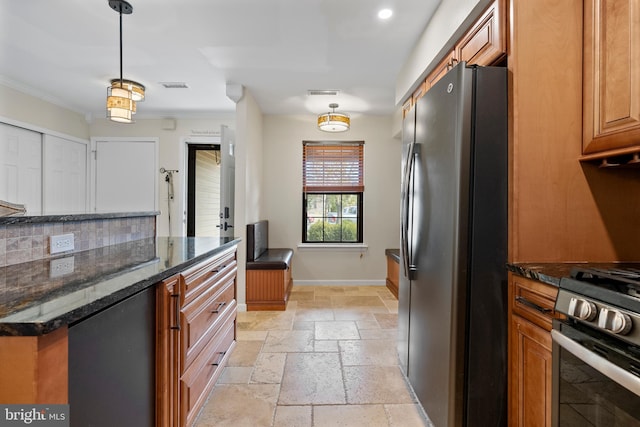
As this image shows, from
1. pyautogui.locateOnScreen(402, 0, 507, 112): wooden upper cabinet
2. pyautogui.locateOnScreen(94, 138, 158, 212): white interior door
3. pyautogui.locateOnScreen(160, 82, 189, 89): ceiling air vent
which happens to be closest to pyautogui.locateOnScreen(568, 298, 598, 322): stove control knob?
pyautogui.locateOnScreen(402, 0, 507, 112): wooden upper cabinet

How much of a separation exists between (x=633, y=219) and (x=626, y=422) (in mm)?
941

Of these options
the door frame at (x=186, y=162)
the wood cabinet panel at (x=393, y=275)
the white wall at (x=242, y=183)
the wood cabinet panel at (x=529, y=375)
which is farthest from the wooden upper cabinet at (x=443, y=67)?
the door frame at (x=186, y=162)

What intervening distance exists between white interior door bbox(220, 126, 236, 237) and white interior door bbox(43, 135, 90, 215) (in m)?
2.59

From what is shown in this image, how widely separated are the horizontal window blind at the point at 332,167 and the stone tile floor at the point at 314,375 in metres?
1.89

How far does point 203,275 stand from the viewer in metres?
1.62

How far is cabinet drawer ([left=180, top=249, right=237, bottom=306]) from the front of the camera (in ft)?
4.61

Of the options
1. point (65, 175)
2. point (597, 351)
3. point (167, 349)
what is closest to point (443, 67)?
A: point (597, 351)

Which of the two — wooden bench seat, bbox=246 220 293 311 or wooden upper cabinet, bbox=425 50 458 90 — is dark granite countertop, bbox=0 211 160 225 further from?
wooden upper cabinet, bbox=425 50 458 90

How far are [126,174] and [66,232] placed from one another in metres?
3.77

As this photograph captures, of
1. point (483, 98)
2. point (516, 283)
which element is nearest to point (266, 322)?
point (516, 283)

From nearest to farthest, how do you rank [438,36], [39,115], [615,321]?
[615,321], [438,36], [39,115]

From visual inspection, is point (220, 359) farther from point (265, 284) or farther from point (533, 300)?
point (533, 300)

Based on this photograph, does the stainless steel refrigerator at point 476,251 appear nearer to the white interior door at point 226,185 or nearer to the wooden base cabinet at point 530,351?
the wooden base cabinet at point 530,351

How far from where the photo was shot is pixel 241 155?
11.7 ft
